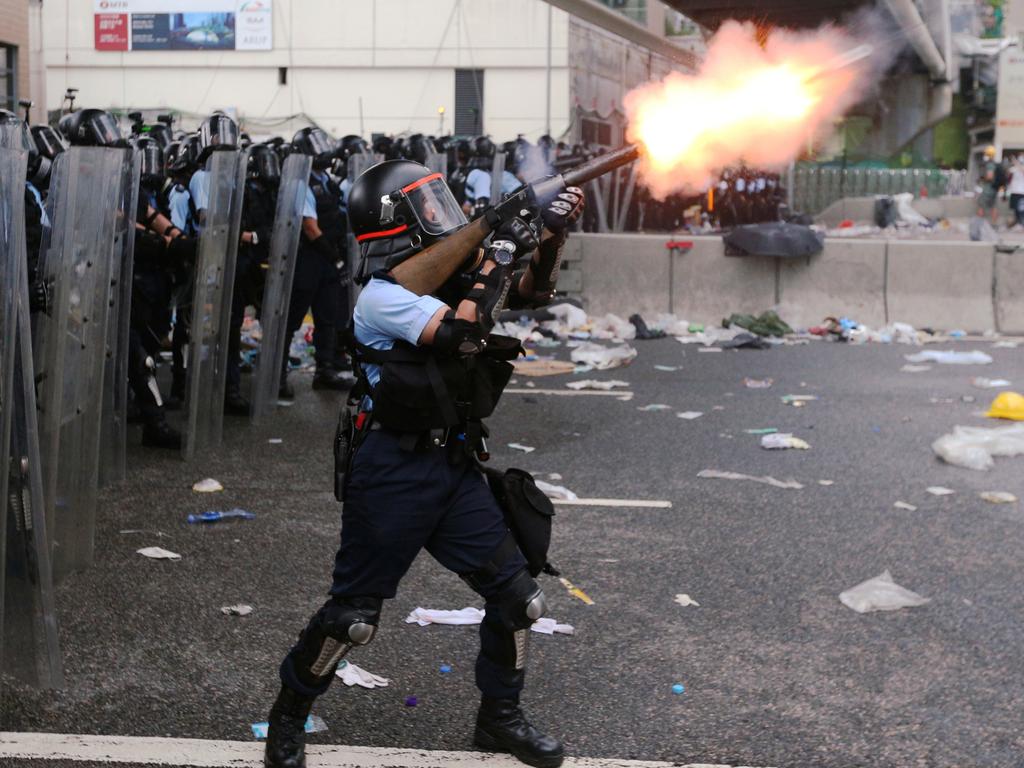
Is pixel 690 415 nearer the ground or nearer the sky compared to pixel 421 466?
nearer the ground

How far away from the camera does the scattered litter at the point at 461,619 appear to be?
16.9 ft

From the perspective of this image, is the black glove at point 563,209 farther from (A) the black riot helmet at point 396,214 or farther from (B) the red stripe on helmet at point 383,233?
(B) the red stripe on helmet at point 383,233

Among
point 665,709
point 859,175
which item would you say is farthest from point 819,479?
point 859,175

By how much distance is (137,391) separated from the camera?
28.2 feet

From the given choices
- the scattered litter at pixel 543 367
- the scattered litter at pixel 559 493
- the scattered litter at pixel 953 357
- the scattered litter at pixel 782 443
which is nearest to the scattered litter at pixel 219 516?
the scattered litter at pixel 559 493

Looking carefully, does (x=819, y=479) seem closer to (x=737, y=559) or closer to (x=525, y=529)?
(x=737, y=559)

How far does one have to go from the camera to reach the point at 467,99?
36344mm

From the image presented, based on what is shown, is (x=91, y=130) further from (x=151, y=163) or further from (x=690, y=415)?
(x=690, y=415)

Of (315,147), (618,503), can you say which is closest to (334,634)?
(618,503)

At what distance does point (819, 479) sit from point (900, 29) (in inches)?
548

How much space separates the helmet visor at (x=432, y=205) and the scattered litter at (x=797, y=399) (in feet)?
22.3

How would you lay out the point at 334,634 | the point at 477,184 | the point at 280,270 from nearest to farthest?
the point at 334,634 < the point at 280,270 < the point at 477,184

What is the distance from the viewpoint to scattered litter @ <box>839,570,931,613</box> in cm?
544

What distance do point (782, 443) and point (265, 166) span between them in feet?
14.1
